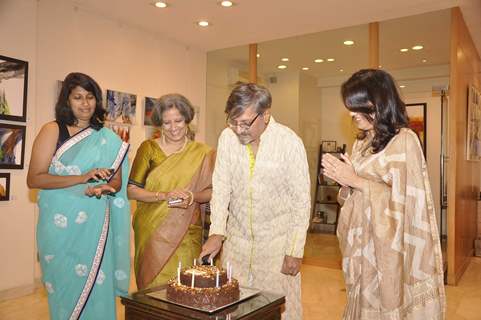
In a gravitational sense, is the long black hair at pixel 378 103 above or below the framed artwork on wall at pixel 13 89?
below

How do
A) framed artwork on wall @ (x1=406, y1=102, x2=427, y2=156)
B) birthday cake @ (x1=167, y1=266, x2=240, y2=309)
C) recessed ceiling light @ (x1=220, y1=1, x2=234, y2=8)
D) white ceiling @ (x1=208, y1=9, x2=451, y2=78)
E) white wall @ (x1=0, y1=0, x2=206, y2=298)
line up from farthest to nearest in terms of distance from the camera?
framed artwork on wall @ (x1=406, y1=102, x2=427, y2=156) < white ceiling @ (x1=208, y1=9, x2=451, y2=78) < recessed ceiling light @ (x1=220, y1=1, x2=234, y2=8) < white wall @ (x1=0, y1=0, x2=206, y2=298) < birthday cake @ (x1=167, y1=266, x2=240, y2=309)

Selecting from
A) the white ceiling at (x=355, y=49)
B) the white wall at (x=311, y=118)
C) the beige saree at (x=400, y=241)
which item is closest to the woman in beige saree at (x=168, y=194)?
the beige saree at (x=400, y=241)

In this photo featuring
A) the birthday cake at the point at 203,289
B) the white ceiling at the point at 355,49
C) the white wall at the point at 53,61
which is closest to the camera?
the birthday cake at the point at 203,289

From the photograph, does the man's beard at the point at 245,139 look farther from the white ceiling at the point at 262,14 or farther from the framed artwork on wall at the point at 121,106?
the framed artwork on wall at the point at 121,106

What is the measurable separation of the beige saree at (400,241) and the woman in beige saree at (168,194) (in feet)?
3.16

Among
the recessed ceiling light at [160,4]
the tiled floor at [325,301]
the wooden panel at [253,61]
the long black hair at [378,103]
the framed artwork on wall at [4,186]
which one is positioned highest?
the recessed ceiling light at [160,4]

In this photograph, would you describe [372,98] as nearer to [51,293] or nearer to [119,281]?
[119,281]

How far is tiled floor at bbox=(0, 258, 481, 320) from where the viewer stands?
134 inches

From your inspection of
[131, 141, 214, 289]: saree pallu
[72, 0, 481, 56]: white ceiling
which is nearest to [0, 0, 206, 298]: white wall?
[72, 0, 481, 56]: white ceiling

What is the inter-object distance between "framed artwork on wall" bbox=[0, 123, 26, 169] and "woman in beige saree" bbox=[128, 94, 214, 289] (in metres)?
2.01

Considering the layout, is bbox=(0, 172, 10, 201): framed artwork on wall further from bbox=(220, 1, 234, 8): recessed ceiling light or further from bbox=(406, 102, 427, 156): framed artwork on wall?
bbox=(406, 102, 427, 156): framed artwork on wall

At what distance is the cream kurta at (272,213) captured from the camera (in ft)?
6.37

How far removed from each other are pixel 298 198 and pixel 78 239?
1195 mm

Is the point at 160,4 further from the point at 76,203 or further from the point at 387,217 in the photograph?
the point at 387,217
